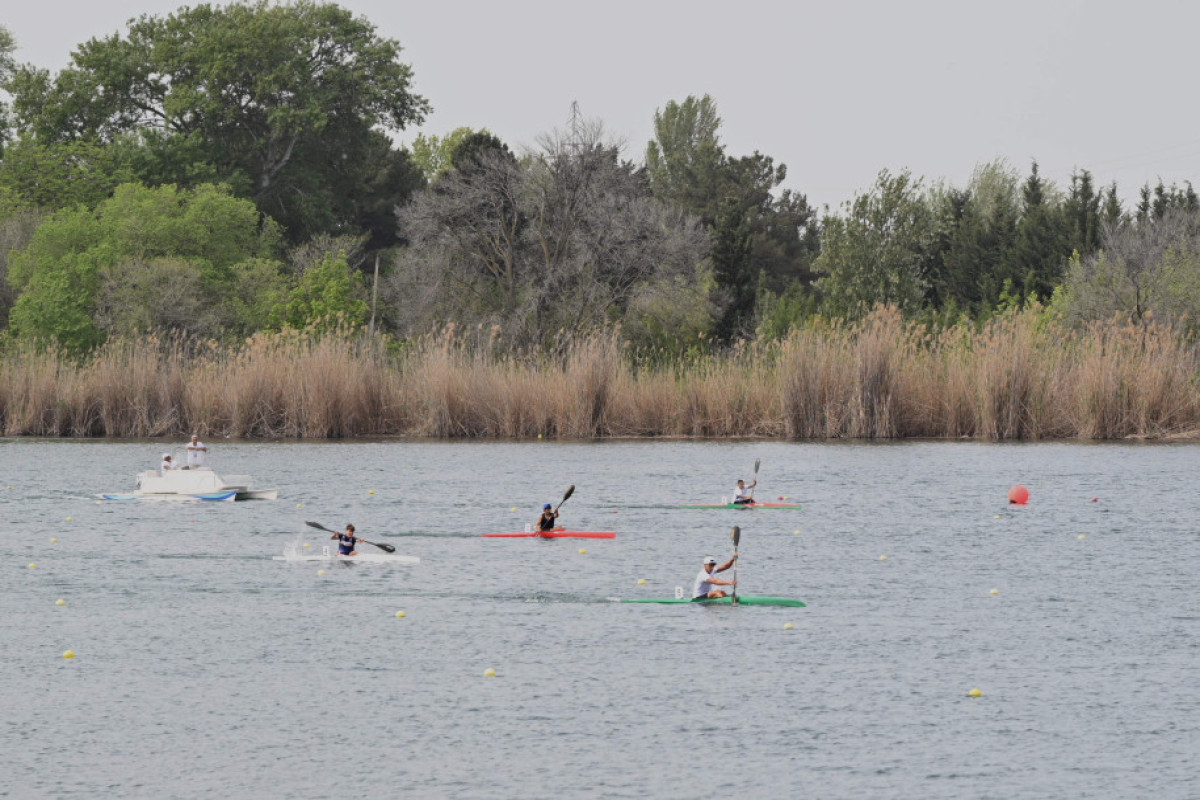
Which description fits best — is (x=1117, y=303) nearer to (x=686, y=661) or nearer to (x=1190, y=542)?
(x=1190, y=542)

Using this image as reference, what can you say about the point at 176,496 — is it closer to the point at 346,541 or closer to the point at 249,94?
the point at 346,541

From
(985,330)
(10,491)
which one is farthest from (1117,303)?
(10,491)

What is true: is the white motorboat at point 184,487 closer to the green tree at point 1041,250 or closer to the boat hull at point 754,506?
the boat hull at point 754,506

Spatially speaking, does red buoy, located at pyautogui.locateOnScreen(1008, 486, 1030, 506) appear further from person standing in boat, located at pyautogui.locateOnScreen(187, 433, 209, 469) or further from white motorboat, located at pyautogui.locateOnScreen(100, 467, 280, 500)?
person standing in boat, located at pyautogui.locateOnScreen(187, 433, 209, 469)

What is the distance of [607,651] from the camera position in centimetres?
1653

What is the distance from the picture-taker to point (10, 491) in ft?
105

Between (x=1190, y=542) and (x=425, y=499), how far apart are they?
13.9 m

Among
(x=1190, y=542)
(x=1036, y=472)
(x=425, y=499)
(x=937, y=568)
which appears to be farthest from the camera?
(x=1036, y=472)

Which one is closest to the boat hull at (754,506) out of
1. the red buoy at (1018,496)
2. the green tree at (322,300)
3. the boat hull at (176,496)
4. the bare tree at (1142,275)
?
the red buoy at (1018,496)

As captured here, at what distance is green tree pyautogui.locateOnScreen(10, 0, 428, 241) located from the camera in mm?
80625

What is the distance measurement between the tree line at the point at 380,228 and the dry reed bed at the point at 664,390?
41.5 feet

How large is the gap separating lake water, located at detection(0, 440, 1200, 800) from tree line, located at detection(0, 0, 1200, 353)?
3036 cm

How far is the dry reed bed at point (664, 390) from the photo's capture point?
40.1m

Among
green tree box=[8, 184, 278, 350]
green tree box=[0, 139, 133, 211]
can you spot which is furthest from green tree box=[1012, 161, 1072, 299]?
green tree box=[0, 139, 133, 211]
